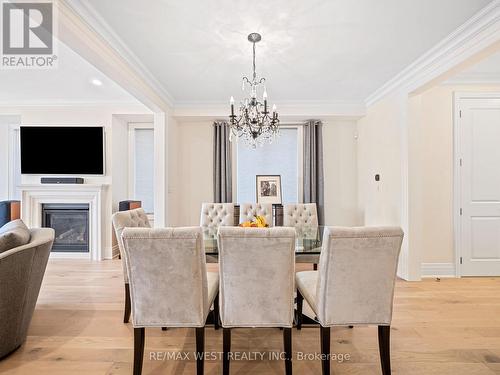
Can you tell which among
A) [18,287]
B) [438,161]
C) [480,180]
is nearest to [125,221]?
[18,287]

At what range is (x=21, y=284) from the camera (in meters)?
2.03

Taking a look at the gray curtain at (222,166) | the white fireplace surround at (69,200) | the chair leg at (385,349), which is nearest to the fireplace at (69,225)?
the white fireplace surround at (69,200)

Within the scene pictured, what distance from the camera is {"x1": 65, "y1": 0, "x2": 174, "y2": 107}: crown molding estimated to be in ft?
6.77

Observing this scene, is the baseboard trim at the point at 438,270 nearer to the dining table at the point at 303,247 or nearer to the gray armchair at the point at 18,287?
the dining table at the point at 303,247

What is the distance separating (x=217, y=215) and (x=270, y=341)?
5.93 ft

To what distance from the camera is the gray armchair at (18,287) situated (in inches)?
75.5

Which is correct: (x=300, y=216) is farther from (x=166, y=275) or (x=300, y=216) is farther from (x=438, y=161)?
(x=166, y=275)

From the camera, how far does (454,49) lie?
2674 millimetres

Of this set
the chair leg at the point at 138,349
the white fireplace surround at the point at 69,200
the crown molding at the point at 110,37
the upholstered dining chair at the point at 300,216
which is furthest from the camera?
the white fireplace surround at the point at 69,200

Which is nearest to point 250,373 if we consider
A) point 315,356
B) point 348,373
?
point 315,356

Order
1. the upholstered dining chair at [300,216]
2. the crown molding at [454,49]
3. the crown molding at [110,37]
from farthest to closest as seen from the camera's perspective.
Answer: the upholstered dining chair at [300,216] < the crown molding at [454,49] < the crown molding at [110,37]

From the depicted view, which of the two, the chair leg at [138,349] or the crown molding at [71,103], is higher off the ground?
the crown molding at [71,103]

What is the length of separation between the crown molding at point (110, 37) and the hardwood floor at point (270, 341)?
8.47 feet

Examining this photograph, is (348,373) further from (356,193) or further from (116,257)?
(116,257)
